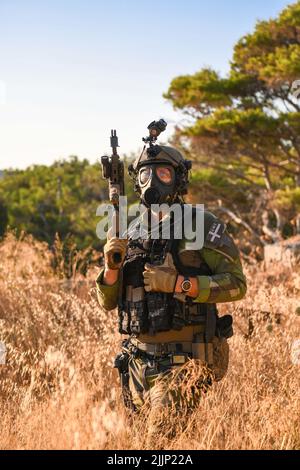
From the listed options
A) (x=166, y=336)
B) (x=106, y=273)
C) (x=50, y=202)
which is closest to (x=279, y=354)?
(x=166, y=336)

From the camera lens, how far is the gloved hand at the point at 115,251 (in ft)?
10.7

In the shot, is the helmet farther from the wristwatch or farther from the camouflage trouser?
the camouflage trouser

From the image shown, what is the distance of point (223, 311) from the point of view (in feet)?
19.0

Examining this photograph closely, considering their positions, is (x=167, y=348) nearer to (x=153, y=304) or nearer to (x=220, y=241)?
(x=153, y=304)

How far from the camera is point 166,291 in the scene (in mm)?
3240

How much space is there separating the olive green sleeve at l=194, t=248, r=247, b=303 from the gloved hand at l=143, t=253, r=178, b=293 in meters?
0.14

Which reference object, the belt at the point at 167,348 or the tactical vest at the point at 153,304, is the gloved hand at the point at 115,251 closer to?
the tactical vest at the point at 153,304

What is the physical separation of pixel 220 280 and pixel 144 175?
0.72 meters

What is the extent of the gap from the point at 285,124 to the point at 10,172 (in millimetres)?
21545

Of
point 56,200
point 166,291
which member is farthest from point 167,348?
point 56,200

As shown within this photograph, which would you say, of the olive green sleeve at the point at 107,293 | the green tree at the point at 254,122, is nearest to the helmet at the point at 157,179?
the olive green sleeve at the point at 107,293

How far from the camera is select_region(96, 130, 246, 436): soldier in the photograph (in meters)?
3.25
